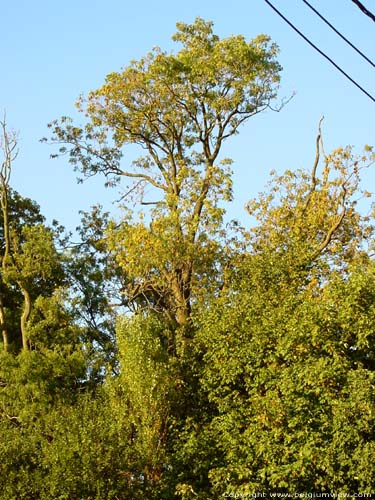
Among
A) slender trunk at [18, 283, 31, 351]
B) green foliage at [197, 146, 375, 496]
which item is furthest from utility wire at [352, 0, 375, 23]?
slender trunk at [18, 283, 31, 351]

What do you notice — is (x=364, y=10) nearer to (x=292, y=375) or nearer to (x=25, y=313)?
(x=292, y=375)

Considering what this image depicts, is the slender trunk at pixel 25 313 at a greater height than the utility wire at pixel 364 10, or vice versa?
the slender trunk at pixel 25 313

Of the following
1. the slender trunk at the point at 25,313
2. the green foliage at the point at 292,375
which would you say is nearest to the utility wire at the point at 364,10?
the green foliage at the point at 292,375

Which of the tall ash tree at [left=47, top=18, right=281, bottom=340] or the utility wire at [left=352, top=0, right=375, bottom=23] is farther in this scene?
the tall ash tree at [left=47, top=18, right=281, bottom=340]

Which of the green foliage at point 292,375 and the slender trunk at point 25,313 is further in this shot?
the slender trunk at point 25,313

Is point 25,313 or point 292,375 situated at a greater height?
point 25,313

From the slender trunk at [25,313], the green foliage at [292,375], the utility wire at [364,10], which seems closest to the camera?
the utility wire at [364,10]

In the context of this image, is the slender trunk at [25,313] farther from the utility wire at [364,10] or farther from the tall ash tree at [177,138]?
the utility wire at [364,10]

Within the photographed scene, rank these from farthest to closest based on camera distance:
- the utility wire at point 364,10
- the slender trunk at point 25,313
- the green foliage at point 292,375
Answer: the slender trunk at point 25,313, the green foliage at point 292,375, the utility wire at point 364,10

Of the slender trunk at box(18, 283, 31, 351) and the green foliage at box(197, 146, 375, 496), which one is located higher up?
the slender trunk at box(18, 283, 31, 351)

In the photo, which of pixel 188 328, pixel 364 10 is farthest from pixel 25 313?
pixel 364 10

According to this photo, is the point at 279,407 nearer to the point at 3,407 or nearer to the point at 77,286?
the point at 3,407

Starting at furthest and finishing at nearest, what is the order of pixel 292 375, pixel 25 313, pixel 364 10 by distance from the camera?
pixel 25 313 → pixel 292 375 → pixel 364 10

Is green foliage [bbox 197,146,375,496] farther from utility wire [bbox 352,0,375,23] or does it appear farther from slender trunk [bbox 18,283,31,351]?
utility wire [bbox 352,0,375,23]
